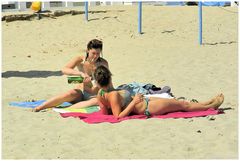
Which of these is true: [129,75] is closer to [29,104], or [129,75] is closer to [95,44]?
[29,104]

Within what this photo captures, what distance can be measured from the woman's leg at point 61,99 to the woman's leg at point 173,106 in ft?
3.61

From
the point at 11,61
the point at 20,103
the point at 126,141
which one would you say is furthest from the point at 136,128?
the point at 11,61

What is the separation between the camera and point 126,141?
5449 millimetres

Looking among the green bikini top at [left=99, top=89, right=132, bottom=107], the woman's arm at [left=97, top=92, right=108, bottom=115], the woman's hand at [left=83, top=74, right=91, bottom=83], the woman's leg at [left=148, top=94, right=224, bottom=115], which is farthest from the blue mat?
the woman's leg at [left=148, top=94, right=224, bottom=115]

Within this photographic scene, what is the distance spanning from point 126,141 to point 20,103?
98.7 inches

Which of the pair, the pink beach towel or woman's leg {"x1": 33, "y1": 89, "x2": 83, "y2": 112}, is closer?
the pink beach towel

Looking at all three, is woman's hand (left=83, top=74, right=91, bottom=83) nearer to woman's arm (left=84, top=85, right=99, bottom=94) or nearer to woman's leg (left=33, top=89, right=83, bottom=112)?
woman's arm (left=84, top=85, right=99, bottom=94)

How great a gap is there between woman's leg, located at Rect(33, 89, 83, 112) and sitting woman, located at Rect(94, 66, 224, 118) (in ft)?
2.17

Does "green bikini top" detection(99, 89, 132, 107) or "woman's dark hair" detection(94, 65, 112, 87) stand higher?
"woman's dark hair" detection(94, 65, 112, 87)

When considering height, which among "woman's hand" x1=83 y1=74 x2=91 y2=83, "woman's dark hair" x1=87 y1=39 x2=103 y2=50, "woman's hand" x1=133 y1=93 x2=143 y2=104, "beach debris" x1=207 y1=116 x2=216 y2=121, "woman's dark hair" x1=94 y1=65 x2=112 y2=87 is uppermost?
"woman's dark hair" x1=87 y1=39 x2=103 y2=50

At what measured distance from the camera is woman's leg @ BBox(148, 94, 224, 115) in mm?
6477

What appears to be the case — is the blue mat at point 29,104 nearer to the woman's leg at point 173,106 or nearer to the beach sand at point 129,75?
the beach sand at point 129,75

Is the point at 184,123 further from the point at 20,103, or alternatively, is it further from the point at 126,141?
the point at 20,103

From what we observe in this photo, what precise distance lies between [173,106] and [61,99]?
56.6 inches
